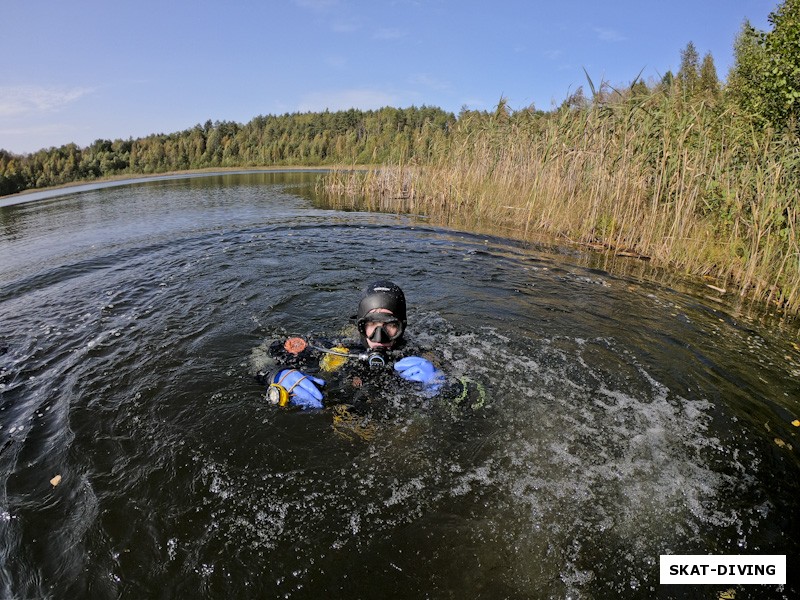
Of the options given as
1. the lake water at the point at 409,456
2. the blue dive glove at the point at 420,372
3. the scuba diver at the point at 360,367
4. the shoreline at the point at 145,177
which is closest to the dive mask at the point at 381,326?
the scuba diver at the point at 360,367

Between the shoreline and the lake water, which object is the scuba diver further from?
the shoreline

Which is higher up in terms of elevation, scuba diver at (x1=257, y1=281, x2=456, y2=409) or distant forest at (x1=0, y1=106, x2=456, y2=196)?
distant forest at (x1=0, y1=106, x2=456, y2=196)

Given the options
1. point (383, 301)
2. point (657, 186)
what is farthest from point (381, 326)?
point (657, 186)

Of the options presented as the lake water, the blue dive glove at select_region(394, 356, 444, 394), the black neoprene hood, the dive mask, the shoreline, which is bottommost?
the lake water

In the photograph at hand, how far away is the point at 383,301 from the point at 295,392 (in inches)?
56.9

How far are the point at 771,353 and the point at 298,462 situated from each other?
654cm

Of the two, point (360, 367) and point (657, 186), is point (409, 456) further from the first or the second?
point (657, 186)

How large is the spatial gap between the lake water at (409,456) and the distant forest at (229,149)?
47442 millimetres

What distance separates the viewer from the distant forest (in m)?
58.1

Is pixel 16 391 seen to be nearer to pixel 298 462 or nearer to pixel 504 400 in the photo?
pixel 298 462

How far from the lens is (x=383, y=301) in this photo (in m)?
→ 4.80

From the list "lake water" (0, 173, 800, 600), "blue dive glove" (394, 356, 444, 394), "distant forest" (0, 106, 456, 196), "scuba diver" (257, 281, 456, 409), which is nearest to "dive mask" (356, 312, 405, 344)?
"scuba diver" (257, 281, 456, 409)

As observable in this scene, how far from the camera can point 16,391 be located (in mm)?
4809

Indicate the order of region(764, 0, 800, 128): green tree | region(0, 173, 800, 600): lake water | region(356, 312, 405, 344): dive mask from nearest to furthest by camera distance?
region(0, 173, 800, 600): lake water → region(356, 312, 405, 344): dive mask → region(764, 0, 800, 128): green tree
